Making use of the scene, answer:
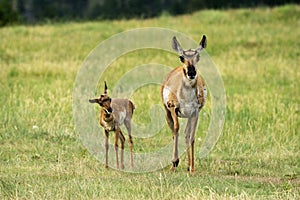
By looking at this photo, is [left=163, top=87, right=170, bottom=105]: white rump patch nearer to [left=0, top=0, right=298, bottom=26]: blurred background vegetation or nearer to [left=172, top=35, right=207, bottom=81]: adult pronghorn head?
[left=172, top=35, right=207, bottom=81]: adult pronghorn head

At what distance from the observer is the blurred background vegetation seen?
134 feet

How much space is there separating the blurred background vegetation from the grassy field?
11.7 meters

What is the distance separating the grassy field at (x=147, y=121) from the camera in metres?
8.62

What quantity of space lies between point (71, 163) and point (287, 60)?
565 inches

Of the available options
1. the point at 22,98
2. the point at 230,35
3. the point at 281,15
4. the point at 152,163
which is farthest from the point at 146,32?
the point at 152,163

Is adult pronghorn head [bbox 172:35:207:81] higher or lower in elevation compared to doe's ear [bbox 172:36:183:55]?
lower

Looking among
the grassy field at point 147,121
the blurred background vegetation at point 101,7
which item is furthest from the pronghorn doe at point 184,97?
the blurred background vegetation at point 101,7

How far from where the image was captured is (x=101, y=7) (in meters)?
53.2

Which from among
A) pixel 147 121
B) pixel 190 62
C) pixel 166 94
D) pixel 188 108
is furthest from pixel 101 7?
pixel 190 62

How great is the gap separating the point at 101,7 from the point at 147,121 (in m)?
40.0

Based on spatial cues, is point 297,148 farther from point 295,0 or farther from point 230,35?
point 295,0

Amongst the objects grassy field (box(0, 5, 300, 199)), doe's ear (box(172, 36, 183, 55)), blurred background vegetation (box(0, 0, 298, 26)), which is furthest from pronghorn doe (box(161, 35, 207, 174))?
blurred background vegetation (box(0, 0, 298, 26))

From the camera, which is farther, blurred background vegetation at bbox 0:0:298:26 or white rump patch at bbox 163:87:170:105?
blurred background vegetation at bbox 0:0:298:26

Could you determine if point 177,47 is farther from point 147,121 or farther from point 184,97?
point 147,121
